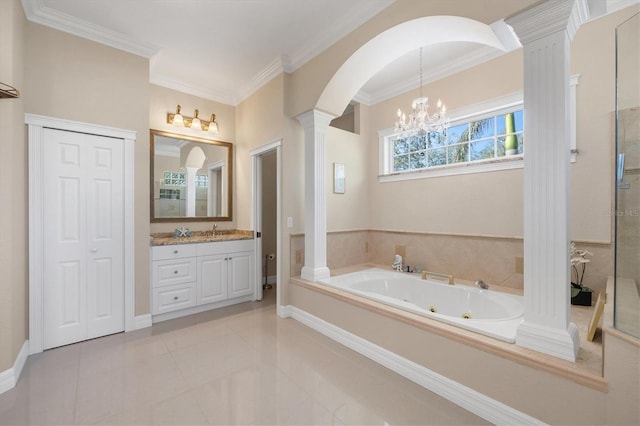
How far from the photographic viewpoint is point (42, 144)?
2.54m

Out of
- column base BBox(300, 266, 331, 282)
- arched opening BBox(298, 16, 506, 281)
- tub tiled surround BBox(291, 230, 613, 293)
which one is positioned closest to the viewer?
arched opening BBox(298, 16, 506, 281)

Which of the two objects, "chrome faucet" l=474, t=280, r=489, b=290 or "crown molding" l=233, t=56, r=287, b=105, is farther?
"crown molding" l=233, t=56, r=287, b=105

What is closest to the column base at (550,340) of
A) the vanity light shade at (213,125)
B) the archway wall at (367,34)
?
the archway wall at (367,34)

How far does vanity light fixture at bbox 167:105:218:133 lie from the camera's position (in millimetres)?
3798

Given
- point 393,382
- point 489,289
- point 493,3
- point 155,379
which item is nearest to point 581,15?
point 493,3

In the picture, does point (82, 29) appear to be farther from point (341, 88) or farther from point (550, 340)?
point (550, 340)

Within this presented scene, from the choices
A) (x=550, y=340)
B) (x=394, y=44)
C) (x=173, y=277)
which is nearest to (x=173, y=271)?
(x=173, y=277)

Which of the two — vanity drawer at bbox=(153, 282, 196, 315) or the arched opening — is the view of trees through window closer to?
the arched opening

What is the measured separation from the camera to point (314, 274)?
3217 mm

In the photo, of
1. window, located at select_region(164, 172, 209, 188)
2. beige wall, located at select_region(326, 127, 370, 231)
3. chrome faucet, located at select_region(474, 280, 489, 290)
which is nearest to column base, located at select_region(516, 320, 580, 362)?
chrome faucet, located at select_region(474, 280, 489, 290)

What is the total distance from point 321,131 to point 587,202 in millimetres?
2603

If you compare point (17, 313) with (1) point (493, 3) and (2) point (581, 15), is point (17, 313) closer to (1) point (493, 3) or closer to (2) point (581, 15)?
(1) point (493, 3)

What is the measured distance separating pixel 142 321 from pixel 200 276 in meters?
0.75

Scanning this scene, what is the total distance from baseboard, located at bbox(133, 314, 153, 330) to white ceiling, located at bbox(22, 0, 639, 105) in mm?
2878
